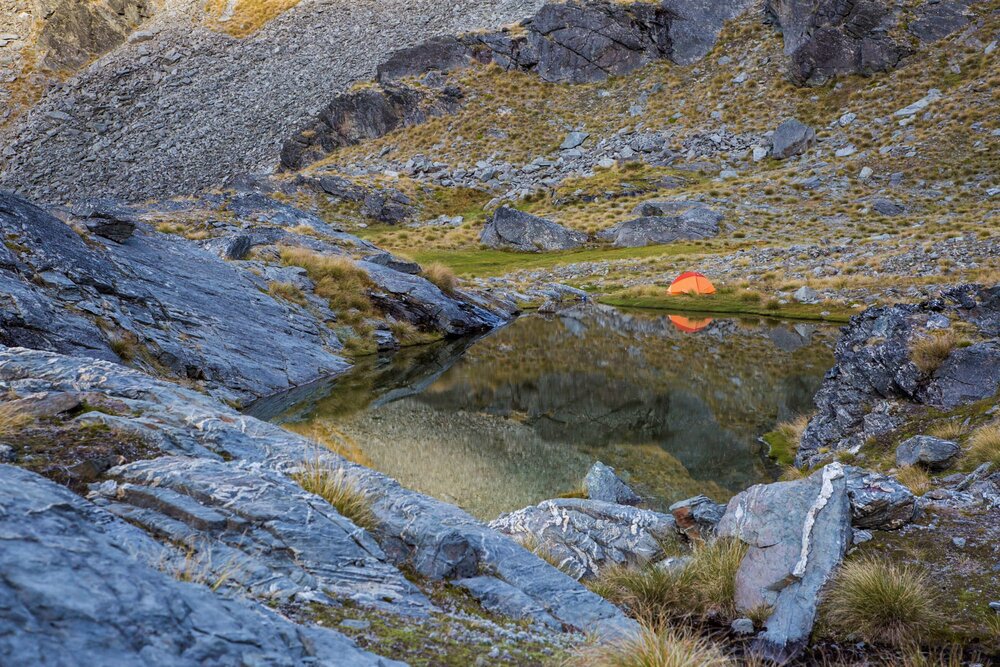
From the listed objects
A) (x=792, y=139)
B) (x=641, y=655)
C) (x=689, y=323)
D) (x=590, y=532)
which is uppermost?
(x=641, y=655)

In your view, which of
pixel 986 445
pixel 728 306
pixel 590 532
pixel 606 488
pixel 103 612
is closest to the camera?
pixel 103 612

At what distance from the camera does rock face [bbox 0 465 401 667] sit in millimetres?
3148

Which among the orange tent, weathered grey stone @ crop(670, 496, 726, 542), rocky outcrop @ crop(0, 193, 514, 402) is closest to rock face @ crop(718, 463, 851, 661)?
weathered grey stone @ crop(670, 496, 726, 542)

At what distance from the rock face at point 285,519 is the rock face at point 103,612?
1150 mm

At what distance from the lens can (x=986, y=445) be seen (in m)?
11.5

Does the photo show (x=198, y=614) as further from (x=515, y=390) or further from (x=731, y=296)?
(x=731, y=296)

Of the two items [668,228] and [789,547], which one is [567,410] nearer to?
[789,547]

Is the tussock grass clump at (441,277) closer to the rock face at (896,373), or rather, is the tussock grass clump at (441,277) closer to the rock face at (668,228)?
the rock face at (896,373)

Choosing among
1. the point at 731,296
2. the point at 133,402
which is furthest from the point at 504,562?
the point at 731,296

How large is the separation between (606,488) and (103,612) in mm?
10371

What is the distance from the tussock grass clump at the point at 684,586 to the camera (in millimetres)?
8094

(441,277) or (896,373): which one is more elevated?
(896,373)

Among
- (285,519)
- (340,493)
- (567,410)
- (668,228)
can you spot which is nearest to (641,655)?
(285,519)

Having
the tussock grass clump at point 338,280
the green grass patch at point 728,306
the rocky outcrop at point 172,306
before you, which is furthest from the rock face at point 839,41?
the tussock grass clump at point 338,280
